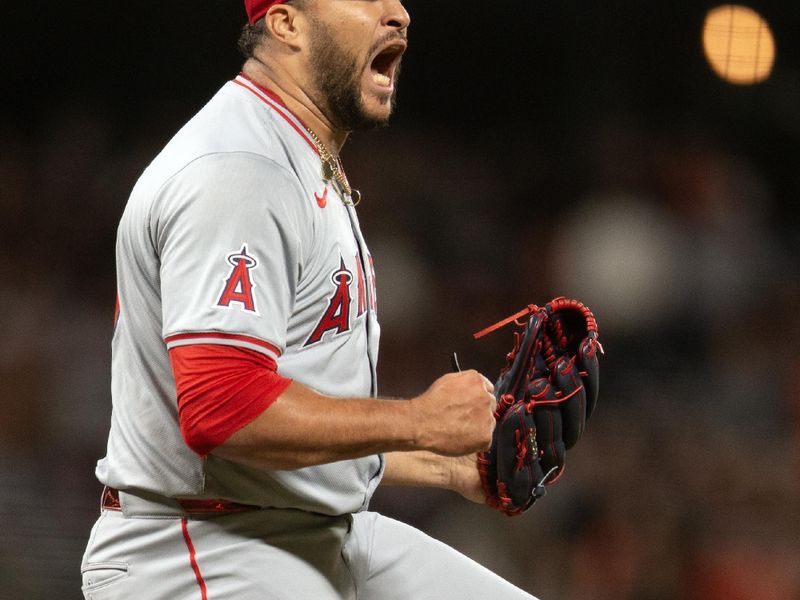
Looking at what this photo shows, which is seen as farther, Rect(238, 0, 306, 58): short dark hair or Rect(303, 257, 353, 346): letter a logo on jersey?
Rect(238, 0, 306, 58): short dark hair

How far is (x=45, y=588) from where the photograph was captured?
405 centimetres

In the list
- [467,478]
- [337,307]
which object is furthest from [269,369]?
[467,478]

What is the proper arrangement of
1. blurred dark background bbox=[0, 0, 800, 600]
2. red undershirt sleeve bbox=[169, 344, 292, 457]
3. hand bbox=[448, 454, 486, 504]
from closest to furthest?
red undershirt sleeve bbox=[169, 344, 292, 457] → hand bbox=[448, 454, 486, 504] → blurred dark background bbox=[0, 0, 800, 600]

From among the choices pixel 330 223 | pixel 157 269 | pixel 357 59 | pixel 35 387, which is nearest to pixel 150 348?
pixel 157 269

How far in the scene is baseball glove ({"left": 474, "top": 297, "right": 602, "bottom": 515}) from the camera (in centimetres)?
210

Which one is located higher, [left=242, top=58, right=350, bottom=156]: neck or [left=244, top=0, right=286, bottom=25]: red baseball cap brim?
[left=244, top=0, right=286, bottom=25]: red baseball cap brim

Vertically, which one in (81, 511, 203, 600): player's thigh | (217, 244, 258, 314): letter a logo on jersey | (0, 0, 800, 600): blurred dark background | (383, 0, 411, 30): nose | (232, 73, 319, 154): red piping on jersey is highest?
(383, 0, 411, 30): nose

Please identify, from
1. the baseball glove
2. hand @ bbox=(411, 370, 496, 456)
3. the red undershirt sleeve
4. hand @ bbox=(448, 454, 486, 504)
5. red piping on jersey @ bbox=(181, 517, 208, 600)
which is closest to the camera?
the red undershirt sleeve

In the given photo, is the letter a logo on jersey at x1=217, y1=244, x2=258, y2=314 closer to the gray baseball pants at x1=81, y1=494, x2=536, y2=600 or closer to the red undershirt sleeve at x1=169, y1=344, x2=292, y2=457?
the red undershirt sleeve at x1=169, y1=344, x2=292, y2=457

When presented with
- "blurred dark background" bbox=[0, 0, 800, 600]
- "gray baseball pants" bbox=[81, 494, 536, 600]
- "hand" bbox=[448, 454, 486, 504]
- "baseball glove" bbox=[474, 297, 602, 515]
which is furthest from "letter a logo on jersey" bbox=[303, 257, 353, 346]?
"blurred dark background" bbox=[0, 0, 800, 600]

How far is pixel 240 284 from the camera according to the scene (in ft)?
4.99

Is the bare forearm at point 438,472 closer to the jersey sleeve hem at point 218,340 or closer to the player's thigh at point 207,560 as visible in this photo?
the player's thigh at point 207,560

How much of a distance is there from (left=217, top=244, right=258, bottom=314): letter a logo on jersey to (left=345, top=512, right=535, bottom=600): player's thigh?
619 millimetres

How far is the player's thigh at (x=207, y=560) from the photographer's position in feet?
5.56
